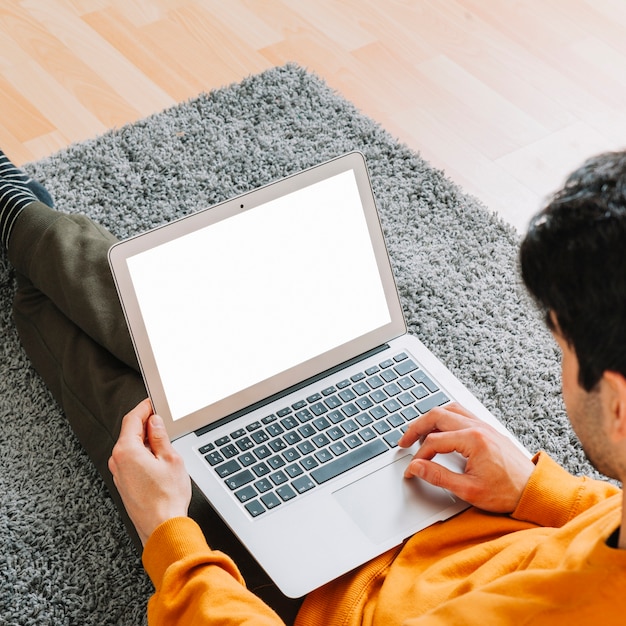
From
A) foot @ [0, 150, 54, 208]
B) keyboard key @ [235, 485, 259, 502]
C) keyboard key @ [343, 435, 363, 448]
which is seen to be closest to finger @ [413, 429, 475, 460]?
keyboard key @ [343, 435, 363, 448]

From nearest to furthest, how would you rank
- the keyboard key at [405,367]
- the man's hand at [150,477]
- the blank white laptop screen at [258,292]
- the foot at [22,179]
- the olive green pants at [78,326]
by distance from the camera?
1. the man's hand at [150,477]
2. the blank white laptop screen at [258,292]
3. the keyboard key at [405,367]
4. the olive green pants at [78,326]
5. the foot at [22,179]

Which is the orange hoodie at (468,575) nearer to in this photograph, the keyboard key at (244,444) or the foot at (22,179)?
the keyboard key at (244,444)

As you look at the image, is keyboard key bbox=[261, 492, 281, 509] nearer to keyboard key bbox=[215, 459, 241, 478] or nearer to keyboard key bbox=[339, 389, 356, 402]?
keyboard key bbox=[215, 459, 241, 478]

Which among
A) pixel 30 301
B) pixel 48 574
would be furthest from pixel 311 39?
pixel 48 574

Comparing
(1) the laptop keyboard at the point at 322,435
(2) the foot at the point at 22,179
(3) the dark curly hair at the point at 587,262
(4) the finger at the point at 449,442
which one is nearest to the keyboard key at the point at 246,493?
(1) the laptop keyboard at the point at 322,435

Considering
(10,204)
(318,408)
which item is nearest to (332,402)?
(318,408)

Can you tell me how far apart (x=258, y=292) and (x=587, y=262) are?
541mm

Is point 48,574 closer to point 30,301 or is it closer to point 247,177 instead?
point 30,301

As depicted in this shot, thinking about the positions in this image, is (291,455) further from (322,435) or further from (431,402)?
(431,402)

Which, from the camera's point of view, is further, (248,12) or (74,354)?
(248,12)

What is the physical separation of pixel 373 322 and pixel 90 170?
992 mm

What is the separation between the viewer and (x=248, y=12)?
2482mm

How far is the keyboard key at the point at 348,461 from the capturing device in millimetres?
1089

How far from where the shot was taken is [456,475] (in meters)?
1.02
